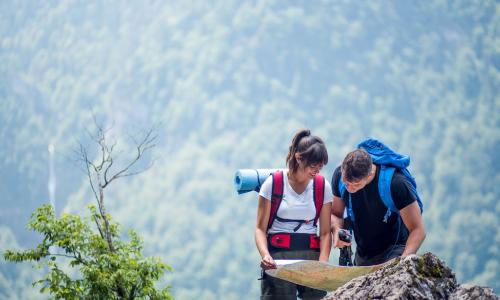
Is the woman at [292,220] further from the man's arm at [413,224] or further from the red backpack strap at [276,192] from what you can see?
the man's arm at [413,224]

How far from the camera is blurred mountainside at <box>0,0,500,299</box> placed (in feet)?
202

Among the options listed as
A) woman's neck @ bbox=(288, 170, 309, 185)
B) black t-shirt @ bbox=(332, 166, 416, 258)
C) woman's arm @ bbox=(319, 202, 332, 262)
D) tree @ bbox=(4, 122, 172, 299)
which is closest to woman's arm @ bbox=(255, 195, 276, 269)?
woman's neck @ bbox=(288, 170, 309, 185)

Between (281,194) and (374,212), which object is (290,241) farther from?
(374,212)

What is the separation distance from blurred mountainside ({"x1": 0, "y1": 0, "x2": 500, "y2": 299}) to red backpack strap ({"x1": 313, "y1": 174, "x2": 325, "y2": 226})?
2057 inches

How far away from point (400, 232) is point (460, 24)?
2896 inches

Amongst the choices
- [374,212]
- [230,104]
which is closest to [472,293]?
[374,212]

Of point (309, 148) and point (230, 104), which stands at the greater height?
point (230, 104)

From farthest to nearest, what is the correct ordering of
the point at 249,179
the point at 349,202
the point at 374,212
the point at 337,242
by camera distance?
the point at 249,179 < the point at 337,242 < the point at 349,202 < the point at 374,212

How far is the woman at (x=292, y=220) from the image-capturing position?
4.30m

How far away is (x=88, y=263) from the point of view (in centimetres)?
898

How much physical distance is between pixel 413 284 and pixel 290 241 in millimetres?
1985

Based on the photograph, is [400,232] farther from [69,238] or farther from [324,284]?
[69,238]

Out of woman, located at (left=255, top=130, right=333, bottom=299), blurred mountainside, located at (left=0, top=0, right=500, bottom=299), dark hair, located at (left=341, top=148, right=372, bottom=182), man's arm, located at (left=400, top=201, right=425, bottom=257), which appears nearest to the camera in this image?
dark hair, located at (left=341, top=148, right=372, bottom=182)

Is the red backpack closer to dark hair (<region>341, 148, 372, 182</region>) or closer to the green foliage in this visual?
dark hair (<region>341, 148, 372, 182</region>)
